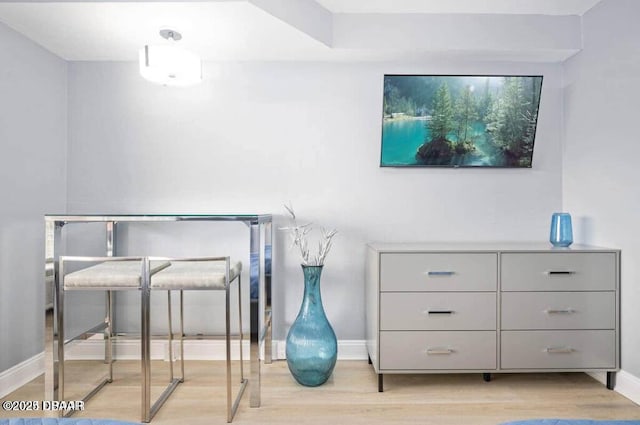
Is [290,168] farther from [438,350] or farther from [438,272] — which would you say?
[438,350]

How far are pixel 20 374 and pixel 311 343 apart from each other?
1.62 meters

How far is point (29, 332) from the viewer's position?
233 cm

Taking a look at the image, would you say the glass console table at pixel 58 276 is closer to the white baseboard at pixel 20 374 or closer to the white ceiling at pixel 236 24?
the white baseboard at pixel 20 374

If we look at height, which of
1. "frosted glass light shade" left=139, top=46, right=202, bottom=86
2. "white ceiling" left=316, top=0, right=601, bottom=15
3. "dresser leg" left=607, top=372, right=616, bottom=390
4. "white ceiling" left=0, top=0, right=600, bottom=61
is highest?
"white ceiling" left=316, top=0, right=601, bottom=15

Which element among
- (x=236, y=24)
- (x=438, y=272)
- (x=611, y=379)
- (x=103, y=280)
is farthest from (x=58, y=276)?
(x=611, y=379)

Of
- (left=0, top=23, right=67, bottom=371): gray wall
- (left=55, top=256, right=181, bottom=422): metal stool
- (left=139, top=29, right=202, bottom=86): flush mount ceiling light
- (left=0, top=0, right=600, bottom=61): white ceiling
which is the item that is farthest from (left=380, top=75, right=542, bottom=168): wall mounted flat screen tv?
(left=0, top=23, right=67, bottom=371): gray wall

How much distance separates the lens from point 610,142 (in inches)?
87.8

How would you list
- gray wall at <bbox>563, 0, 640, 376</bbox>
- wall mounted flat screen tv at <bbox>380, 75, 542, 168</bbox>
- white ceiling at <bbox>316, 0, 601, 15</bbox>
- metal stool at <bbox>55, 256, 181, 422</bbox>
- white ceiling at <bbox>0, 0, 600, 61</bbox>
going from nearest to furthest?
1. metal stool at <bbox>55, 256, 181, 422</bbox>
2. white ceiling at <bbox>0, 0, 600, 61</bbox>
3. gray wall at <bbox>563, 0, 640, 376</bbox>
4. white ceiling at <bbox>316, 0, 601, 15</bbox>
5. wall mounted flat screen tv at <bbox>380, 75, 542, 168</bbox>

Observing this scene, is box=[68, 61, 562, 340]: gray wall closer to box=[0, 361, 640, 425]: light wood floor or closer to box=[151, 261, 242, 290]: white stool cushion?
box=[0, 361, 640, 425]: light wood floor

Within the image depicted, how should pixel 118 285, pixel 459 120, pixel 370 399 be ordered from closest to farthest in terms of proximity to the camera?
pixel 118 285
pixel 370 399
pixel 459 120

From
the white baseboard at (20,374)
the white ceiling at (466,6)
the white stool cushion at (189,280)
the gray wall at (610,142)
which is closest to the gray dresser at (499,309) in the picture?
the gray wall at (610,142)

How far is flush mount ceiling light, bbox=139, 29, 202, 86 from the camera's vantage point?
2.12m

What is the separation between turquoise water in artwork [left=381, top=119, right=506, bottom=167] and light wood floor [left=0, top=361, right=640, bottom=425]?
132 centimetres

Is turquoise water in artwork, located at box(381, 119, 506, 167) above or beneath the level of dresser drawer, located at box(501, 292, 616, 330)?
above
